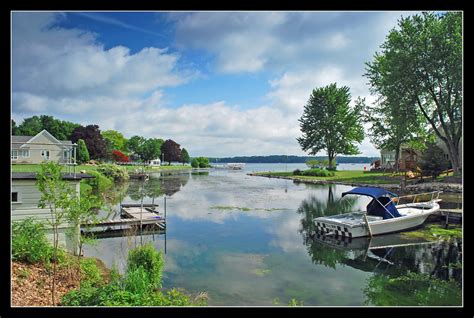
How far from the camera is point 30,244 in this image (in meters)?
5.07

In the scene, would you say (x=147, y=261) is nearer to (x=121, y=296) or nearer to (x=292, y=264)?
(x=121, y=296)

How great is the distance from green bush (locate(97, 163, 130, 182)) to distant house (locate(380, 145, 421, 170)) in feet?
71.3

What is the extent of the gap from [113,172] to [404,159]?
24473mm

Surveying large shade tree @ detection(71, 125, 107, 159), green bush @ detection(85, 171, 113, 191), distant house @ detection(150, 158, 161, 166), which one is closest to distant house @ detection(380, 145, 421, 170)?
green bush @ detection(85, 171, 113, 191)

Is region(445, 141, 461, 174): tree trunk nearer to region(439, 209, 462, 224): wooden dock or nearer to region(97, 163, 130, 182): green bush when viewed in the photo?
region(439, 209, 462, 224): wooden dock

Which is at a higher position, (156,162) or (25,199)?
(156,162)

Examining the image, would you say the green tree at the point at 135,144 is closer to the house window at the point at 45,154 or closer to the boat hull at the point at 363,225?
the boat hull at the point at 363,225

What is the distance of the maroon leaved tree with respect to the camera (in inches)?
1734

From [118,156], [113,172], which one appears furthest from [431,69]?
[118,156]

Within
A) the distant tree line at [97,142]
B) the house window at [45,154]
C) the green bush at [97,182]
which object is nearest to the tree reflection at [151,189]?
the green bush at [97,182]
